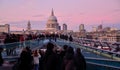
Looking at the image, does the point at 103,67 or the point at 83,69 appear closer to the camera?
the point at 83,69

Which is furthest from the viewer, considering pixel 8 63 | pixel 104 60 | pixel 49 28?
pixel 49 28

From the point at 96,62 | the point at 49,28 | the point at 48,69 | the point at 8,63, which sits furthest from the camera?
the point at 49,28

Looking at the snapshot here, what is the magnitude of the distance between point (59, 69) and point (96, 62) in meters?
3.54

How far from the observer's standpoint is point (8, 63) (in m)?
17.5

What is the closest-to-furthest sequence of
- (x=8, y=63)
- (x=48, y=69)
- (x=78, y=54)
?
(x=48, y=69) < (x=78, y=54) < (x=8, y=63)

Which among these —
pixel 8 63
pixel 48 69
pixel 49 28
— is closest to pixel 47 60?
pixel 48 69

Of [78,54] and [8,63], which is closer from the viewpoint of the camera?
[78,54]

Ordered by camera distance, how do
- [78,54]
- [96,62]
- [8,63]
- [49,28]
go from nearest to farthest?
[78,54] → [96,62] → [8,63] → [49,28]

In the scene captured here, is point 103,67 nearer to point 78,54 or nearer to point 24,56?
point 78,54

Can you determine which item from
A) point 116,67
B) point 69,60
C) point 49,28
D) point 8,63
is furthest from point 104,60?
point 49,28

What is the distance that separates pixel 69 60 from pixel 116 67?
6.01 feet

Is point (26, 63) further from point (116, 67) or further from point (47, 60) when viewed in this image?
point (116, 67)

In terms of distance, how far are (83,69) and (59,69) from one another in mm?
1037

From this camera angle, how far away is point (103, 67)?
13680 millimetres
